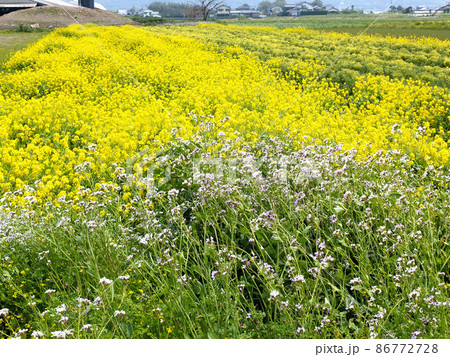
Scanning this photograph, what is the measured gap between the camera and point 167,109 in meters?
8.87

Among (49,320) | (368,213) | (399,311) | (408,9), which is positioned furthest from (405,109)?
(49,320)

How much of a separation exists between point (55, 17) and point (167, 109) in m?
24.9

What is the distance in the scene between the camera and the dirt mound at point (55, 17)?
86.6 ft

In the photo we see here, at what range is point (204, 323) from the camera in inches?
104

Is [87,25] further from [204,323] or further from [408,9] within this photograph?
[204,323]

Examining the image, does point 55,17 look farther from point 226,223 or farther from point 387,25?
point 226,223

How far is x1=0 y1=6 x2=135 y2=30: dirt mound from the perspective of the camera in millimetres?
26406

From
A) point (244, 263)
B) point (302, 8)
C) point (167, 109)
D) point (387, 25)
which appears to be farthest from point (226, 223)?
point (387, 25)

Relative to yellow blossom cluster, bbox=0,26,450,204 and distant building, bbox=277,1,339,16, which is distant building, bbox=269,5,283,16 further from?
yellow blossom cluster, bbox=0,26,450,204

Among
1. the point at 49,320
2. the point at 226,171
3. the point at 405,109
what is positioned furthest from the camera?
the point at 405,109

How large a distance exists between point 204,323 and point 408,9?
1172 centimetres

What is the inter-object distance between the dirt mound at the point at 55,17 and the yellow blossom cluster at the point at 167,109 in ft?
30.8

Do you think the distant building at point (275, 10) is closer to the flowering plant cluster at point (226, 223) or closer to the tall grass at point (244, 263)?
the flowering plant cluster at point (226, 223)

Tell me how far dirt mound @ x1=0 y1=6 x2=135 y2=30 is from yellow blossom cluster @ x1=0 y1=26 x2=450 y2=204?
30.8ft
